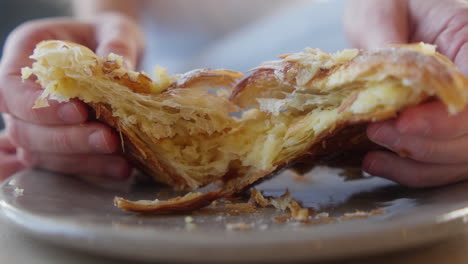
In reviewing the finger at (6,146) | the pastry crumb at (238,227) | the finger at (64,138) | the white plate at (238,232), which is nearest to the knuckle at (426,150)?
the white plate at (238,232)

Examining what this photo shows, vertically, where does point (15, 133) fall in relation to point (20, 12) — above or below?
below

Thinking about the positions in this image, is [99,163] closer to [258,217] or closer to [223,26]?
[258,217]

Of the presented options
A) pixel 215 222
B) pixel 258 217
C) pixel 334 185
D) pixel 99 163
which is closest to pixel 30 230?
pixel 215 222

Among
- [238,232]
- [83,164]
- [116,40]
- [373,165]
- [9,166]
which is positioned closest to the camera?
[238,232]

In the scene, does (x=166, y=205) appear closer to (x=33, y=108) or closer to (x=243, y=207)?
(x=243, y=207)

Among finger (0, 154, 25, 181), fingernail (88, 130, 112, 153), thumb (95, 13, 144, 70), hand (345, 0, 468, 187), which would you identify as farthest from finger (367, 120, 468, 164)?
finger (0, 154, 25, 181)

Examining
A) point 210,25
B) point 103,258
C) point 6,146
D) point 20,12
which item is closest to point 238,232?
point 103,258

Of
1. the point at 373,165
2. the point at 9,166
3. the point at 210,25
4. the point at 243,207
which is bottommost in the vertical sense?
the point at 9,166

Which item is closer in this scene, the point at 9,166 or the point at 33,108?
the point at 33,108
